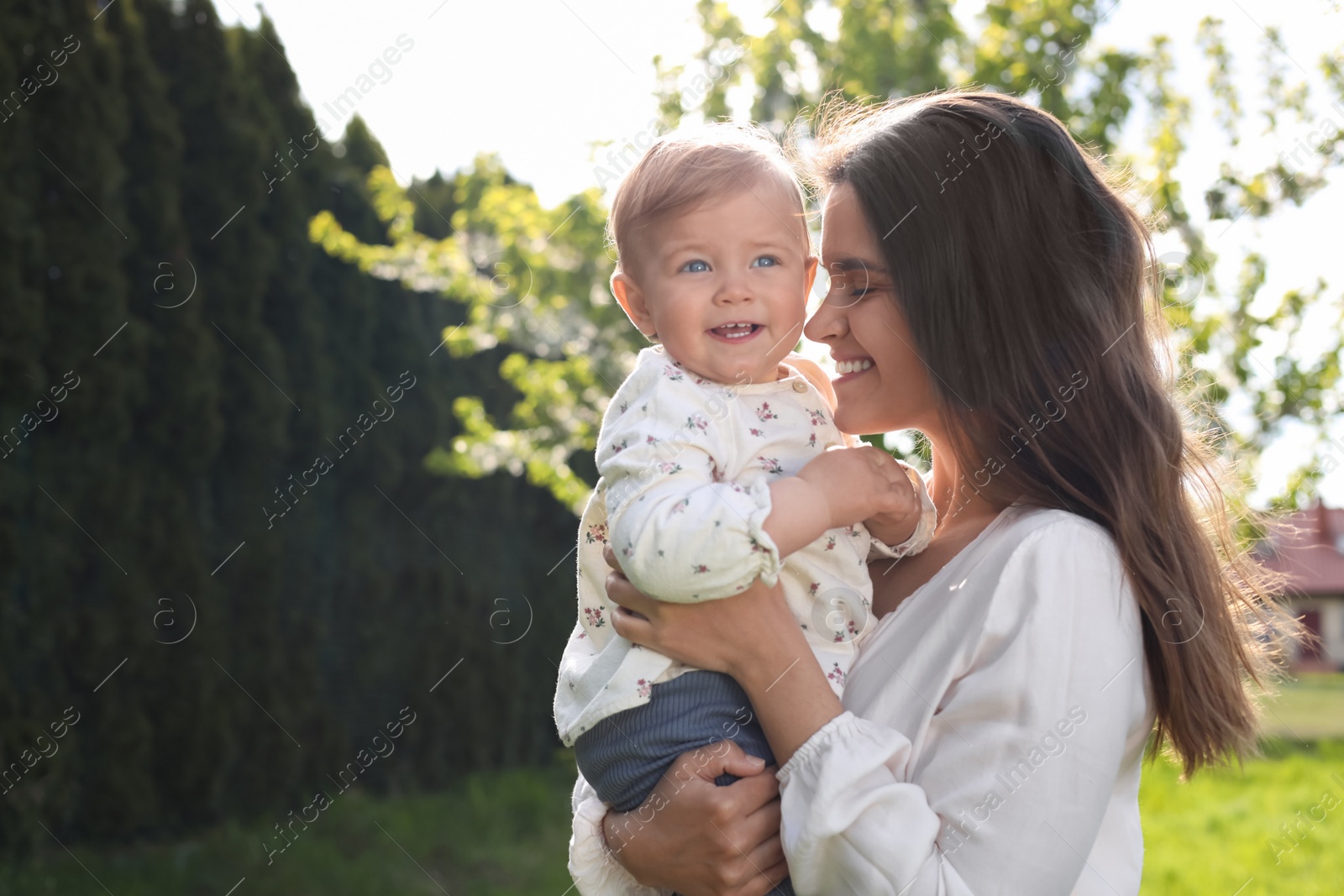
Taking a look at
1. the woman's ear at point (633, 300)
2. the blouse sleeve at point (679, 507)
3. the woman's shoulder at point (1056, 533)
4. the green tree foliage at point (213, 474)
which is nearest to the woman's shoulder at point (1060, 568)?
the woman's shoulder at point (1056, 533)

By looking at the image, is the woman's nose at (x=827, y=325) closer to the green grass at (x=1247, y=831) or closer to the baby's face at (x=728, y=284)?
the baby's face at (x=728, y=284)

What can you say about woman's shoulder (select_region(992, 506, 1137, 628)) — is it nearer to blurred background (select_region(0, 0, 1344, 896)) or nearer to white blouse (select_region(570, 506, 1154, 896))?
white blouse (select_region(570, 506, 1154, 896))

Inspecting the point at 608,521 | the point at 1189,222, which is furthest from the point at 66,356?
the point at 1189,222

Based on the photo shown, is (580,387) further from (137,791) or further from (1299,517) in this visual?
(1299,517)

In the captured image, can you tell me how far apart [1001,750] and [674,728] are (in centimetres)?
48

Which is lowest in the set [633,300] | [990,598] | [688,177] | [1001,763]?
[1001,763]

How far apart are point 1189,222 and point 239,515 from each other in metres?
4.77

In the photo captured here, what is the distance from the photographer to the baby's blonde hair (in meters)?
1.68

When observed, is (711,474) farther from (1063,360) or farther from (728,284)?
(1063,360)

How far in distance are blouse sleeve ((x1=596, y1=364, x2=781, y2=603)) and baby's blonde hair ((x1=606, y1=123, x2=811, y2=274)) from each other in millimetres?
300

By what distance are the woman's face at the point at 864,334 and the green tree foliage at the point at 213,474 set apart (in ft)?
10.3

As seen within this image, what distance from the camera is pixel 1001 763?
134 cm

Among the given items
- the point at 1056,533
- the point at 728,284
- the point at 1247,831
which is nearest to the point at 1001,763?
the point at 1056,533

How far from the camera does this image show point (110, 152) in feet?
16.0
